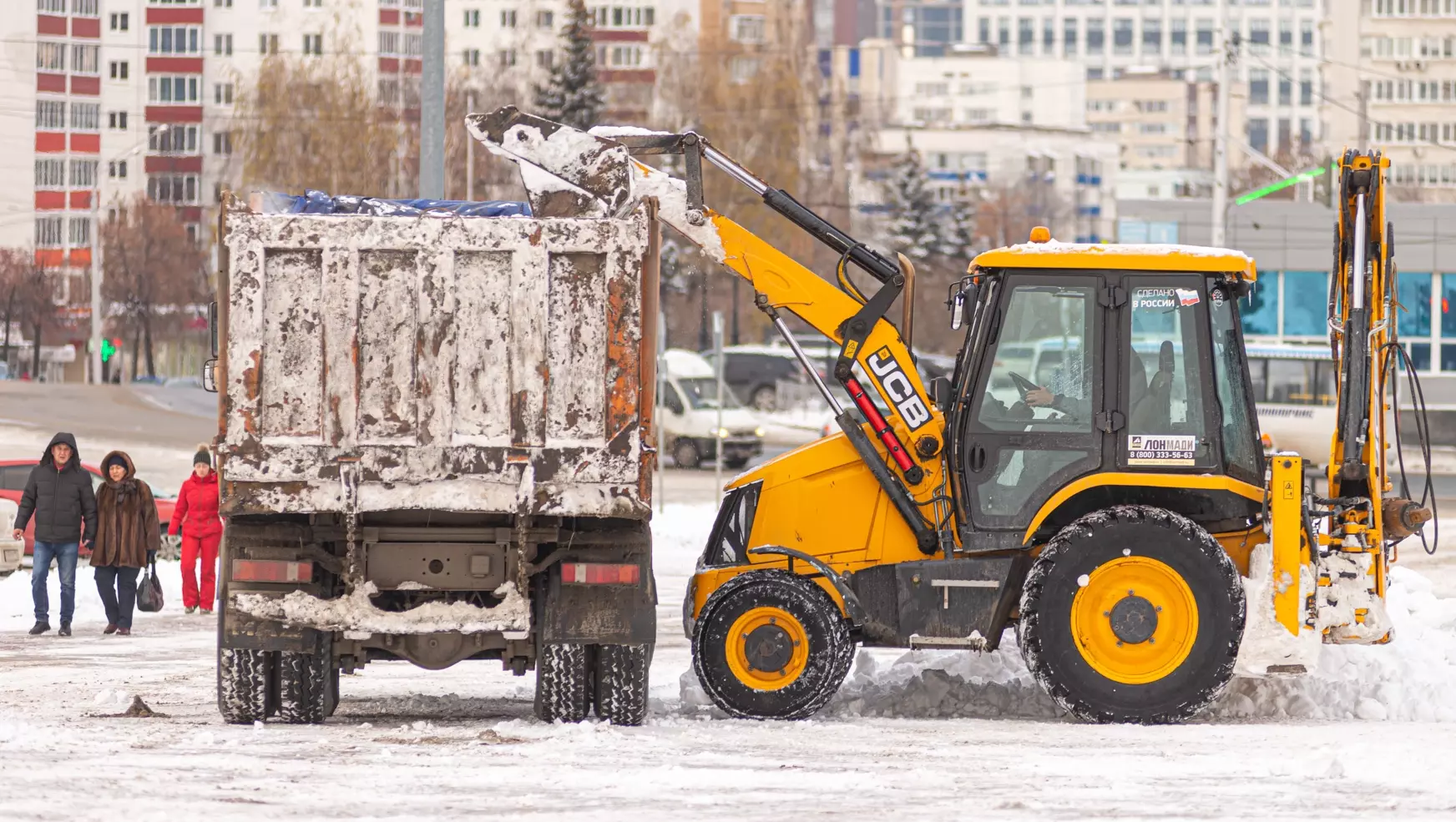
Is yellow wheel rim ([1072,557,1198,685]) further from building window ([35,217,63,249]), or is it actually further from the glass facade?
the glass facade

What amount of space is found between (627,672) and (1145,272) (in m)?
3.27

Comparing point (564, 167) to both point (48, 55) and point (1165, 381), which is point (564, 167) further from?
point (48, 55)

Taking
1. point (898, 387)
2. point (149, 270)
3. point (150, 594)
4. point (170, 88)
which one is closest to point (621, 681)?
point (898, 387)

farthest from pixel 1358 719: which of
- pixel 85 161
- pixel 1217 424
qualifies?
pixel 85 161

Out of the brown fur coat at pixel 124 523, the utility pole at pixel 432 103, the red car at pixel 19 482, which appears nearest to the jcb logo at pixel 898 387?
the utility pole at pixel 432 103

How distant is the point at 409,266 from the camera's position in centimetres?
967

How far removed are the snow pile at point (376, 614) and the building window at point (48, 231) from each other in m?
26.1

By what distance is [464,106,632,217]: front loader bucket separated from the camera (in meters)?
10.2

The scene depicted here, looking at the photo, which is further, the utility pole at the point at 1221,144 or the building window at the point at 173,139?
the utility pole at the point at 1221,144

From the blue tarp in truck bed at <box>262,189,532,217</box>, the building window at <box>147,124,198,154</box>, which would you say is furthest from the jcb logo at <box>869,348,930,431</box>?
the building window at <box>147,124,198,154</box>

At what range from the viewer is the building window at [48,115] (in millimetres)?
31109

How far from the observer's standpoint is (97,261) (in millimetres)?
42125

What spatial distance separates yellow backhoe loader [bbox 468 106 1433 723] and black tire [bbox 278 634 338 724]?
184 centimetres

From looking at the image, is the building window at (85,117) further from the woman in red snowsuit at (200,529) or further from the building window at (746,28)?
the building window at (746,28)
